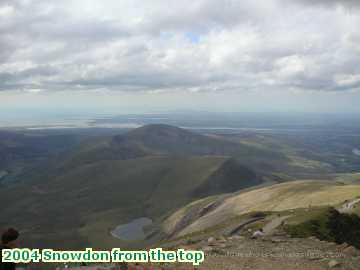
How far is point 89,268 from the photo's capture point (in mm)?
30969

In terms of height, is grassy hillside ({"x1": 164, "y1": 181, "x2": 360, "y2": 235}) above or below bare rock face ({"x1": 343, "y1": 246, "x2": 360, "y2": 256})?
below

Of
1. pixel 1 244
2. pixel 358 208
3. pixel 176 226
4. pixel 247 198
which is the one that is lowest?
pixel 176 226

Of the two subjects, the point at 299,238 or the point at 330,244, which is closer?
the point at 330,244

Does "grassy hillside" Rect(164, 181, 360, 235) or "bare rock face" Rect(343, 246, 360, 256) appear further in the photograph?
"grassy hillside" Rect(164, 181, 360, 235)

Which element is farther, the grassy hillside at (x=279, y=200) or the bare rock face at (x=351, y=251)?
the grassy hillside at (x=279, y=200)

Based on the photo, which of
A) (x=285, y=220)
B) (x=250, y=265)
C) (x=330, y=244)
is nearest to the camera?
(x=250, y=265)

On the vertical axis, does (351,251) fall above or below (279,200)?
above

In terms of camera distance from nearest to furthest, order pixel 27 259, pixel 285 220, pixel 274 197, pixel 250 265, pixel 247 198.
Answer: pixel 27 259, pixel 250 265, pixel 285 220, pixel 274 197, pixel 247 198

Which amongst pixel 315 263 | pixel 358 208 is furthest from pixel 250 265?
pixel 358 208

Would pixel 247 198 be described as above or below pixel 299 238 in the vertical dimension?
below

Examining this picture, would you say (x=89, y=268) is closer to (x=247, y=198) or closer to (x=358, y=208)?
(x=358, y=208)

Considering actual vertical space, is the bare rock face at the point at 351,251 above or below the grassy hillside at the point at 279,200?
above

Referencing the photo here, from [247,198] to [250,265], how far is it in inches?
5042

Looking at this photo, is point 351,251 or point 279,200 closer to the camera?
point 351,251
